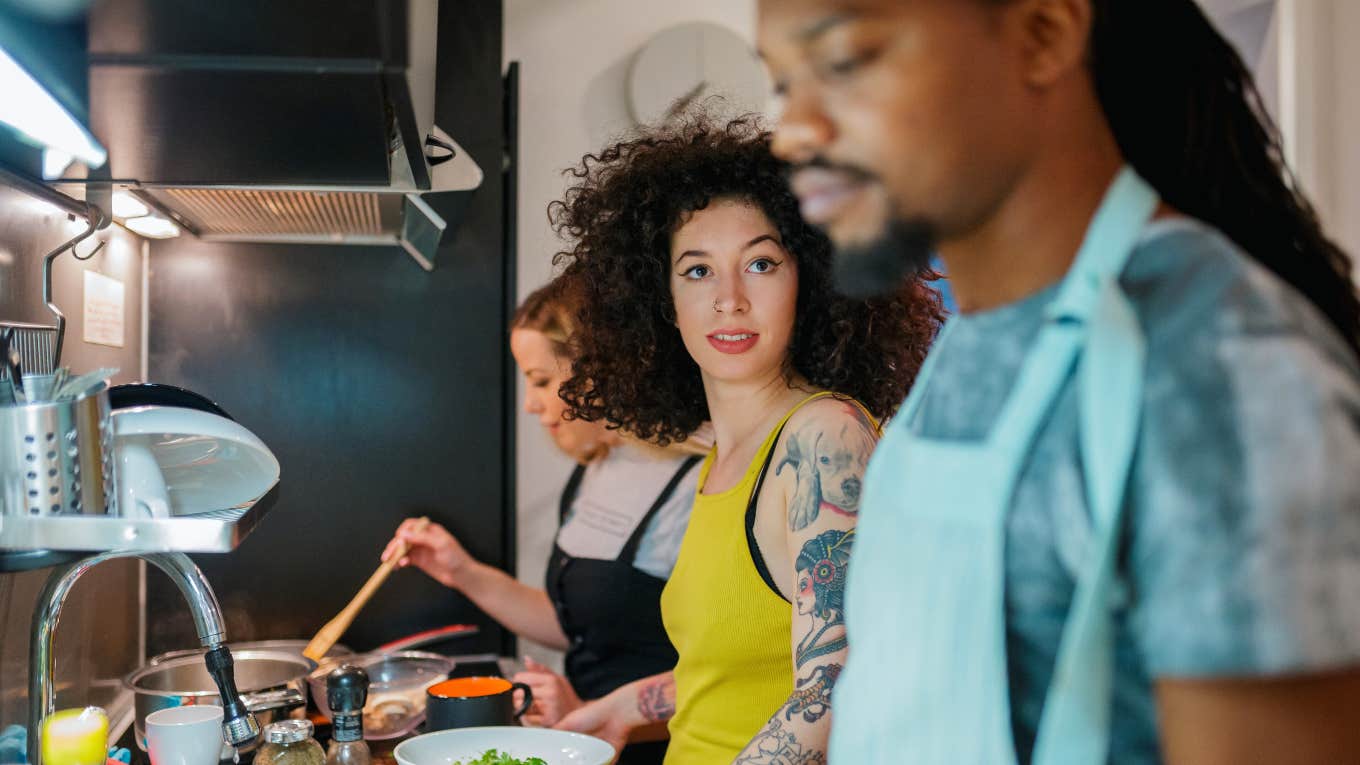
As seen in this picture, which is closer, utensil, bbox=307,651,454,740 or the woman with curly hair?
the woman with curly hair

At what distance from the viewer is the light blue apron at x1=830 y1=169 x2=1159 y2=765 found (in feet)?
1.57

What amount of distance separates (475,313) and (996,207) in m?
1.74

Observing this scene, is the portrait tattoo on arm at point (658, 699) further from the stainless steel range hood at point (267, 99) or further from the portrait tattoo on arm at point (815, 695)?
the stainless steel range hood at point (267, 99)

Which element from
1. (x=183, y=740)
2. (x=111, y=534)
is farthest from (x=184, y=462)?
(x=183, y=740)

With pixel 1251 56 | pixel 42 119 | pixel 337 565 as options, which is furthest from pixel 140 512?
pixel 1251 56

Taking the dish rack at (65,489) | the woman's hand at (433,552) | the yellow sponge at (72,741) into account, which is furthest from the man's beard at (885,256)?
the woman's hand at (433,552)

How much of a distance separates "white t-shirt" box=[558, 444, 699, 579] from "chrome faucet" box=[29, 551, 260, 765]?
3.24ft

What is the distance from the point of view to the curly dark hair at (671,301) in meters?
1.28

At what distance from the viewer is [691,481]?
6.40 feet

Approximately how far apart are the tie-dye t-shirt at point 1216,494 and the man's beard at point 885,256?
103 millimetres

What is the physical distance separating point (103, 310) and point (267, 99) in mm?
819

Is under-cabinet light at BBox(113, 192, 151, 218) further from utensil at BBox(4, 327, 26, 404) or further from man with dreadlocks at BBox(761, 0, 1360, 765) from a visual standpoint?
man with dreadlocks at BBox(761, 0, 1360, 765)

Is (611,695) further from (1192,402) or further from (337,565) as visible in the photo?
(1192,402)

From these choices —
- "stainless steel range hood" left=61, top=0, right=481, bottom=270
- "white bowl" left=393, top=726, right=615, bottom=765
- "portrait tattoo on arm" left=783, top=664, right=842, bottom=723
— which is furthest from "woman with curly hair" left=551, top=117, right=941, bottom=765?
"stainless steel range hood" left=61, top=0, right=481, bottom=270
